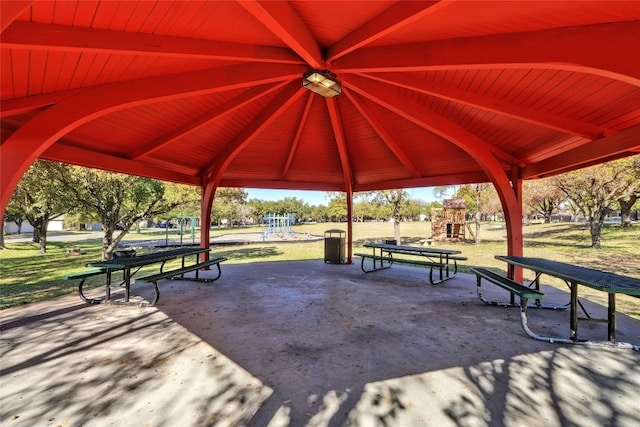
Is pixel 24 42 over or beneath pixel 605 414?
over

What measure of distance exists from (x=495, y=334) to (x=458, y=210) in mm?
23491

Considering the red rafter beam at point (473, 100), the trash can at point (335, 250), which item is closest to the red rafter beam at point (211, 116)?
the red rafter beam at point (473, 100)

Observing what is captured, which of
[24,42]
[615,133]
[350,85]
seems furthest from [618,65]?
[24,42]

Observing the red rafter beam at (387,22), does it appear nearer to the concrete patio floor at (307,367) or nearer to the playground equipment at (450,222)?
the concrete patio floor at (307,367)

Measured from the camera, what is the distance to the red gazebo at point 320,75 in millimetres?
2924

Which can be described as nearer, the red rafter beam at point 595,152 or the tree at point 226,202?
the red rafter beam at point 595,152

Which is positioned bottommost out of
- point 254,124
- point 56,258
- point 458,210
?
point 56,258

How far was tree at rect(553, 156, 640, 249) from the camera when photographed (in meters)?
15.2

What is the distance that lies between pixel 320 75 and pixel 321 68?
178mm

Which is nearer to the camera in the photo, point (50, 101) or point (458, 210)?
point (50, 101)

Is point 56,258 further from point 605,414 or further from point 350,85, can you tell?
point 605,414

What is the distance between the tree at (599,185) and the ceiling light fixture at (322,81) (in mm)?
18668

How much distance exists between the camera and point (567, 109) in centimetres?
490

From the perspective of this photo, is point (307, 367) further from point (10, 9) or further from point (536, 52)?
point (536, 52)
